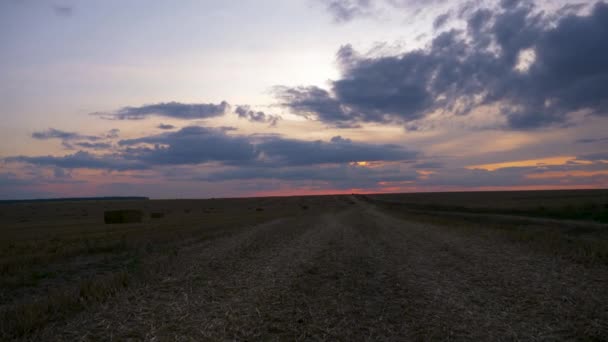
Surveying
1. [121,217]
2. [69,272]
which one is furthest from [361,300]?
[121,217]

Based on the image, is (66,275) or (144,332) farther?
(66,275)

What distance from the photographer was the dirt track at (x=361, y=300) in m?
7.91

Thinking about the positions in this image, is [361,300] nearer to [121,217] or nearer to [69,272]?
[69,272]

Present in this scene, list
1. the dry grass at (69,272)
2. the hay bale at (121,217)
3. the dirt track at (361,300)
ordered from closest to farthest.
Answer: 1. the dirt track at (361,300)
2. the dry grass at (69,272)
3. the hay bale at (121,217)

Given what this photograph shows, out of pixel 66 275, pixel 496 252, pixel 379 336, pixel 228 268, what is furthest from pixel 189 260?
pixel 496 252

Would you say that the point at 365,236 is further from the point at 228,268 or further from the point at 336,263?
the point at 228,268

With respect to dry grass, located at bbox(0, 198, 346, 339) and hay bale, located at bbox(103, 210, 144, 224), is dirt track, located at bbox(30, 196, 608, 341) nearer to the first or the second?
dry grass, located at bbox(0, 198, 346, 339)

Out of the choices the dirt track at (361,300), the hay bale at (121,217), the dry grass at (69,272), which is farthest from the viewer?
the hay bale at (121,217)

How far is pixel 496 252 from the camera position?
1727 centimetres

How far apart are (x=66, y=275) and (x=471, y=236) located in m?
20.2

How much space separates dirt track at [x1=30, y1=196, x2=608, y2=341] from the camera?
26.0ft

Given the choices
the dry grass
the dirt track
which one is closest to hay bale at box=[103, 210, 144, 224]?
the dry grass

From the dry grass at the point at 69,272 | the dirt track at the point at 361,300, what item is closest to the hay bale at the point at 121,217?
the dry grass at the point at 69,272

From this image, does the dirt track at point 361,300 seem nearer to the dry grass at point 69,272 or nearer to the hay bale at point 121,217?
the dry grass at point 69,272
